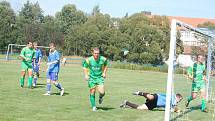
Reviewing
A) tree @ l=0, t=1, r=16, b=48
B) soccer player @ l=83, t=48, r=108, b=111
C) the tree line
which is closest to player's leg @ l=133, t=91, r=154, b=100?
soccer player @ l=83, t=48, r=108, b=111

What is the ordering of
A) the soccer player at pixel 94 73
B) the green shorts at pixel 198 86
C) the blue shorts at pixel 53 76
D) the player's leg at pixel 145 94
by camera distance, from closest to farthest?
the soccer player at pixel 94 73 < the player's leg at pixel 145 94 < the green shorts at pixel 198 86 < the blue shorts at pixel 53 76

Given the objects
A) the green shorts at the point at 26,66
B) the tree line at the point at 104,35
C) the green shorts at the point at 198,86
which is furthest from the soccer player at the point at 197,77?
the tree line at the point at 104,35

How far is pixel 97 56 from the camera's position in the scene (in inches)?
537

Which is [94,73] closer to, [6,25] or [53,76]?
[53,76]

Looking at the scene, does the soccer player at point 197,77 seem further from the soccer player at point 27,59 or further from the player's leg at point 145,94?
the soccer player at point 27,59

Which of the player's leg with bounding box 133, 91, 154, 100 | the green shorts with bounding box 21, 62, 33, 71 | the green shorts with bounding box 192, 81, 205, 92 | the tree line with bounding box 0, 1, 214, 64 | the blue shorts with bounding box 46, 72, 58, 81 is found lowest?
the player's leg with bounding box 133, 91, 154, 100

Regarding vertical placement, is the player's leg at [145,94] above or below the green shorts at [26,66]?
below

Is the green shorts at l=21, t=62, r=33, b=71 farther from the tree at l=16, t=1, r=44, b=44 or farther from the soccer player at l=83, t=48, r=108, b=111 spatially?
the tree at l=16, t=1, r=44, b=44

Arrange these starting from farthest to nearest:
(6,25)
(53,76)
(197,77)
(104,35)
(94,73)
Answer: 1. (6,25)
2. (104,35)
3. (53,76)
4. (197,77)
5. (94,73)

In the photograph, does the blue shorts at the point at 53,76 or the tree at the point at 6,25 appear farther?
the tree at the point at 6,25

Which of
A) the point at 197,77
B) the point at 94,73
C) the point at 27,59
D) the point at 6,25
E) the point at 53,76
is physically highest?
the point at 6,25

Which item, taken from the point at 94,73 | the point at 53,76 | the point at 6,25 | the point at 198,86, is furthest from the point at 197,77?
the point at 6,25

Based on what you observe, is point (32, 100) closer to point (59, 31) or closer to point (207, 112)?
point (207, 112)

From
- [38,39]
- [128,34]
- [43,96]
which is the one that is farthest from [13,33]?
[43,96]
